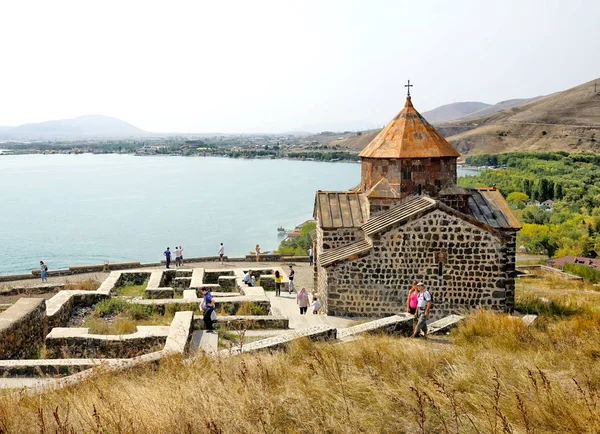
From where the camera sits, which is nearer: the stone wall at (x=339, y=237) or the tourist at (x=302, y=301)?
the tourist at (x=302, y=301)

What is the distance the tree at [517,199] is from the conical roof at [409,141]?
147ft

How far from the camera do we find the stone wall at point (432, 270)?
10539mm

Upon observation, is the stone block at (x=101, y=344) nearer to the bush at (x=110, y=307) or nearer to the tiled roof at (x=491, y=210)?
the bush at (x=110, y=307)

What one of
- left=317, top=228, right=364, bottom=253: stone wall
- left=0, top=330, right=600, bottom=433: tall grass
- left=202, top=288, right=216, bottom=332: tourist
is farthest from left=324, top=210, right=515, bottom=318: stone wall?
left=0, top=330, right=600, bottom=433: tall grass

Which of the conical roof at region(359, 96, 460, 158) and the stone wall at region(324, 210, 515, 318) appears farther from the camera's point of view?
the conical roof at region(359, 96, 460, 158)

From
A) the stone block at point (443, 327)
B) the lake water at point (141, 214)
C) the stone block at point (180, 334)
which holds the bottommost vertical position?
the lake water at point (141, 214)

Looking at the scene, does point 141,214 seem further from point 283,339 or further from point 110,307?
point 283,339

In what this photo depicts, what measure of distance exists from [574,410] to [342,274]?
717 cm

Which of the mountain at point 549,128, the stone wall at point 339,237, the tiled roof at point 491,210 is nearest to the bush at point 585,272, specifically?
the tiled roof at point 491,210

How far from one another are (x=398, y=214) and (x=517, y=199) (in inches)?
1928

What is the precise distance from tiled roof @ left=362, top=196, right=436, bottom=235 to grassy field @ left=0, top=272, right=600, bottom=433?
472 centimetres

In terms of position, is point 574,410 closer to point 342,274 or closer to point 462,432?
point 462,432

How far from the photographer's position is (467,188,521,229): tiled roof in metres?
11.4

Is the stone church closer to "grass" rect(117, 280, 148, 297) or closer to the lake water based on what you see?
"grass" rect(117, 280, 148, 297)
